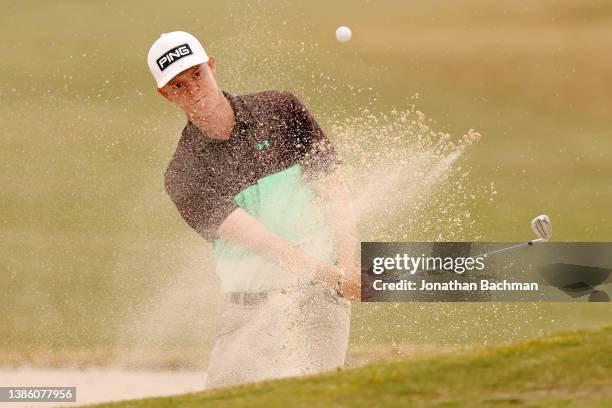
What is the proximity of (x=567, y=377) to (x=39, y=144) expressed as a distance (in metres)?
5.87

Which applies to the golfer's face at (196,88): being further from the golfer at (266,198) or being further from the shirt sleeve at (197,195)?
the shirt sleeve at (197,195)

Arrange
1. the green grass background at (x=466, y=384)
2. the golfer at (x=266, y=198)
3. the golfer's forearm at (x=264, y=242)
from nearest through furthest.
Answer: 1. the green grass background at (x=466, y=384)
2. the golfer's forearm at (x=264, y=242)
3. the golfer at (x=266, y=198)

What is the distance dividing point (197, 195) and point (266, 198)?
1.25 feet

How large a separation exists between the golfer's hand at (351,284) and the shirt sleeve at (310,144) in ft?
1.71

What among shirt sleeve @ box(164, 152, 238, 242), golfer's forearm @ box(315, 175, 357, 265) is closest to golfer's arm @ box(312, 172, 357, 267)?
golfer's forearm @ box(315, 175, 357, 265)

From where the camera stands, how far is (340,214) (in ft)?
16.5

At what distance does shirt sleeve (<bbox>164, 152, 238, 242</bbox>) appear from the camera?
16.3 feet

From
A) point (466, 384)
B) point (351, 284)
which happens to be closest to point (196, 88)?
point (351, 284)

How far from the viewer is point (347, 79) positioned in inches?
344

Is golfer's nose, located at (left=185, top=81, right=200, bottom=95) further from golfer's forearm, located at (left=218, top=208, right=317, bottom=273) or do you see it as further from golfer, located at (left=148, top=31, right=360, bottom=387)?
golfer's forearm, located at (left=218, top=208, right=317, bottom=273)

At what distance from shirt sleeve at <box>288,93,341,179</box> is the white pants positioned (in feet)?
1.95

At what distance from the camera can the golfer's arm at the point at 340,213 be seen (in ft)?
16.3

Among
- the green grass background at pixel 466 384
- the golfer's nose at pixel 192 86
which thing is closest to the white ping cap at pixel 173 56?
the golfer's nose at pixel 192 86

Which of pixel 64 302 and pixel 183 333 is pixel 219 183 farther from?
pixel 64 302
